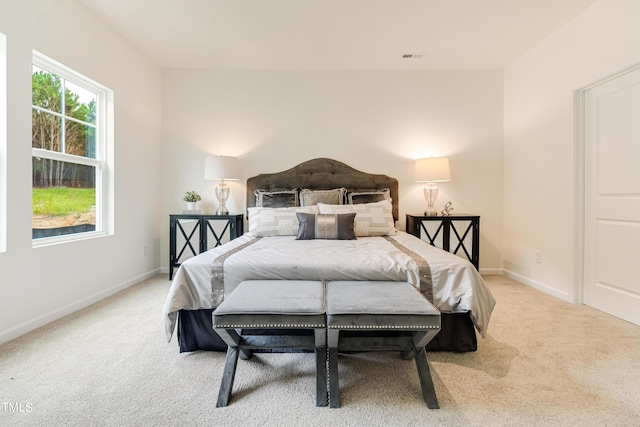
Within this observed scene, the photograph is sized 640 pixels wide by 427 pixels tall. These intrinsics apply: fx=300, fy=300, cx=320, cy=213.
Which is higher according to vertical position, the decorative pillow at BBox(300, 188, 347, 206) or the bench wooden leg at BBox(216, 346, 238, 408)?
the decorative pillow at BBox(300, 188, 347, 206)

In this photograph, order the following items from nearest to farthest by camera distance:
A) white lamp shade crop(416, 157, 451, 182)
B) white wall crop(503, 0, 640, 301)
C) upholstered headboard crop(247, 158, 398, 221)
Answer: white wall crop(503, 0, 640, 301)
white lamp shade crop(416, 157, 451, 182)
upholstered headboard crop(247, 158, 398, 221)

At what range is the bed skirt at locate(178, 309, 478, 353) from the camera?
1853mm

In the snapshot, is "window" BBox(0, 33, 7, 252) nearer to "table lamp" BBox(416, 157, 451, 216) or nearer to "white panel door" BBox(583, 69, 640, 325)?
"table lamp" BBox(416, 157, 451, 216)

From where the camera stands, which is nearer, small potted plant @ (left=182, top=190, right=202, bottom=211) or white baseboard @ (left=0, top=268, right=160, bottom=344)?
white baseboard @ (left=0, top=268, right=160, bottom=344)

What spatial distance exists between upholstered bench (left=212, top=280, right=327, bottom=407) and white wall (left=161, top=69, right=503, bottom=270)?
261 centimetres

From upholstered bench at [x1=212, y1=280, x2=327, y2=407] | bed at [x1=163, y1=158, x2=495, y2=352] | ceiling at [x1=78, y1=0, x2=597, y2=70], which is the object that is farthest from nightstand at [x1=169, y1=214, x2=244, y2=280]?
upholstered bench at [x1=212, y1=280, x2=327, y2=407]

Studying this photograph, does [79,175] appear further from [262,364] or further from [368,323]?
[368,323]

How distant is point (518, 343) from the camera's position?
200cm

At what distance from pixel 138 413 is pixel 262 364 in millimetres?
624

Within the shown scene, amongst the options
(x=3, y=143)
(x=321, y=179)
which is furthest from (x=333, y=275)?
(x=3, y=143)

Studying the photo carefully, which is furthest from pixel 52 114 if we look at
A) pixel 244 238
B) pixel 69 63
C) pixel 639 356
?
pixel 639 356

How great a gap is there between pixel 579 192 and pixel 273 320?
120 inches

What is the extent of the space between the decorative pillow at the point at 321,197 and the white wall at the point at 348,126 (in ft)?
1.69

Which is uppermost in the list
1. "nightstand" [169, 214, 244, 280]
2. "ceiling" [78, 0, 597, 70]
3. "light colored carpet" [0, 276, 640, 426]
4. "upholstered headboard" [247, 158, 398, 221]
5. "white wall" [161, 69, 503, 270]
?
"ceiling" [78, 0, 597, 70]
